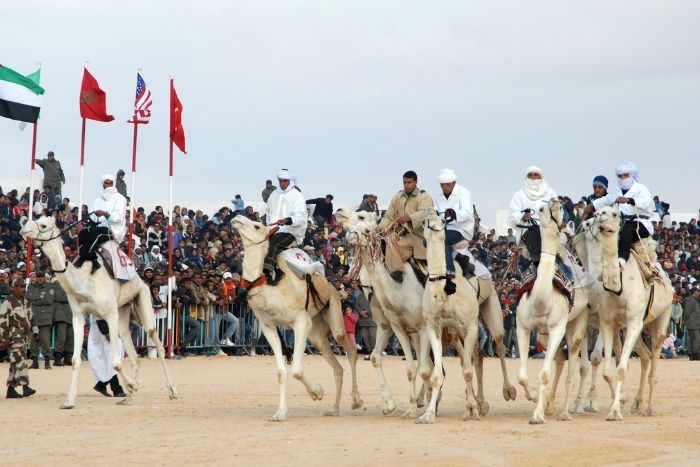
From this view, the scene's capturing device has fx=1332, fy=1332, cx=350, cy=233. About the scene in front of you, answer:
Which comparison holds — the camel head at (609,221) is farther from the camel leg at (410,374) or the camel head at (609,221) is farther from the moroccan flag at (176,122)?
the moroccan flag at (176,122)

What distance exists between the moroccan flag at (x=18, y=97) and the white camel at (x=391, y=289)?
45.2ft

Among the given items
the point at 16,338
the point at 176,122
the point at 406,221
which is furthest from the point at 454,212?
the point at 176,122

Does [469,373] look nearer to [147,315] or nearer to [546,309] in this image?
[546,309]

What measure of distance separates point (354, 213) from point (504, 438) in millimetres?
4151

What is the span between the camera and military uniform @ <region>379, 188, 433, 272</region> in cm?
1909

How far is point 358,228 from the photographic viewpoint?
1841 centimetres

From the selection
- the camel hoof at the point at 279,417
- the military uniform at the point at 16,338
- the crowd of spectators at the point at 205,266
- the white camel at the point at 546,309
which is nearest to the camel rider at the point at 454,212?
the white camel at the point at 546,309

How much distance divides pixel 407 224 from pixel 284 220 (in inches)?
71.7

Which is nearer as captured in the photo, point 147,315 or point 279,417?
point 279,417

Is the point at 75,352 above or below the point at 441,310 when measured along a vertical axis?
below

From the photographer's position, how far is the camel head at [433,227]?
1786 cm

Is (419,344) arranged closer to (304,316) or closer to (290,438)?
(304,316)

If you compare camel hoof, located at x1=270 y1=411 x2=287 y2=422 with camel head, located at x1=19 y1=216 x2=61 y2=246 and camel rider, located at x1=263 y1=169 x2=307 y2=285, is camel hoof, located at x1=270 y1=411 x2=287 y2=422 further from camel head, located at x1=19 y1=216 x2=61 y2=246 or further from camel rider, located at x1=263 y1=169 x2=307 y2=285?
camel head, located at x1=19 y1=216 x2=61 y2=246

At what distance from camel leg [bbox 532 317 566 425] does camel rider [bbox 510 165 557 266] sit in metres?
1.08
